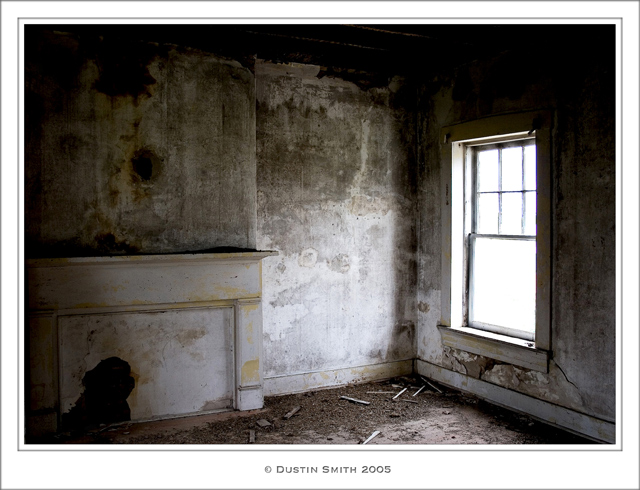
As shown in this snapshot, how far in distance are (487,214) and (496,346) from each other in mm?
1028

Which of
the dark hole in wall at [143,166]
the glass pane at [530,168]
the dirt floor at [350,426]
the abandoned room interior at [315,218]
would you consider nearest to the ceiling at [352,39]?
the abandoned room interior at [315,218]

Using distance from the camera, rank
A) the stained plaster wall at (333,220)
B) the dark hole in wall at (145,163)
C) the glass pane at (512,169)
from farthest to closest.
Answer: the stained plaster wall at (333,220) → the glass pane at (512,169) → the dark hole in wall at (145,163)

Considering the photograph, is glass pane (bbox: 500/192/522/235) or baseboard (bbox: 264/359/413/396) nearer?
glass pane (bbox: 500/192/522/235)

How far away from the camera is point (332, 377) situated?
4.49 m

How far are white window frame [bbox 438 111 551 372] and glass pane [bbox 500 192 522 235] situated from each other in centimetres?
25

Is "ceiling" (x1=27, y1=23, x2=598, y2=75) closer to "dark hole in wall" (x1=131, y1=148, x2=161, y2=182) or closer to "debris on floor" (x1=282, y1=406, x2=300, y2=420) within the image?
"dark hole in wall" (x1=131, y1=148, x2=161, y2=182)

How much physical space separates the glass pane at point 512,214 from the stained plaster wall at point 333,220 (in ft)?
3.02

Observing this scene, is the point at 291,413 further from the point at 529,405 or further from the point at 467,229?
the point at 467,229

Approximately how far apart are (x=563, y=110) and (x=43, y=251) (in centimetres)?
352

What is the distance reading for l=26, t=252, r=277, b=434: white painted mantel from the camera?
11.1ft

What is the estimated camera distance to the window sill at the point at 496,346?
3.70 metres

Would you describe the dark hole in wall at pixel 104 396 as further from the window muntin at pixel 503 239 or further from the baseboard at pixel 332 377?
the window muntin at pixel 503 239

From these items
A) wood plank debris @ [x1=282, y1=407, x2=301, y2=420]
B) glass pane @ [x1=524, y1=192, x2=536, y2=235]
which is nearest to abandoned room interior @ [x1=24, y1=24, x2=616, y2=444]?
glass pane @ [x1=524, y1=192, x2=536, y2=235]

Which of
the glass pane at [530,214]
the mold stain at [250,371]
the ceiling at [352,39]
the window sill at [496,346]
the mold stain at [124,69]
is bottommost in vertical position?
the mold stain at [250,371]
